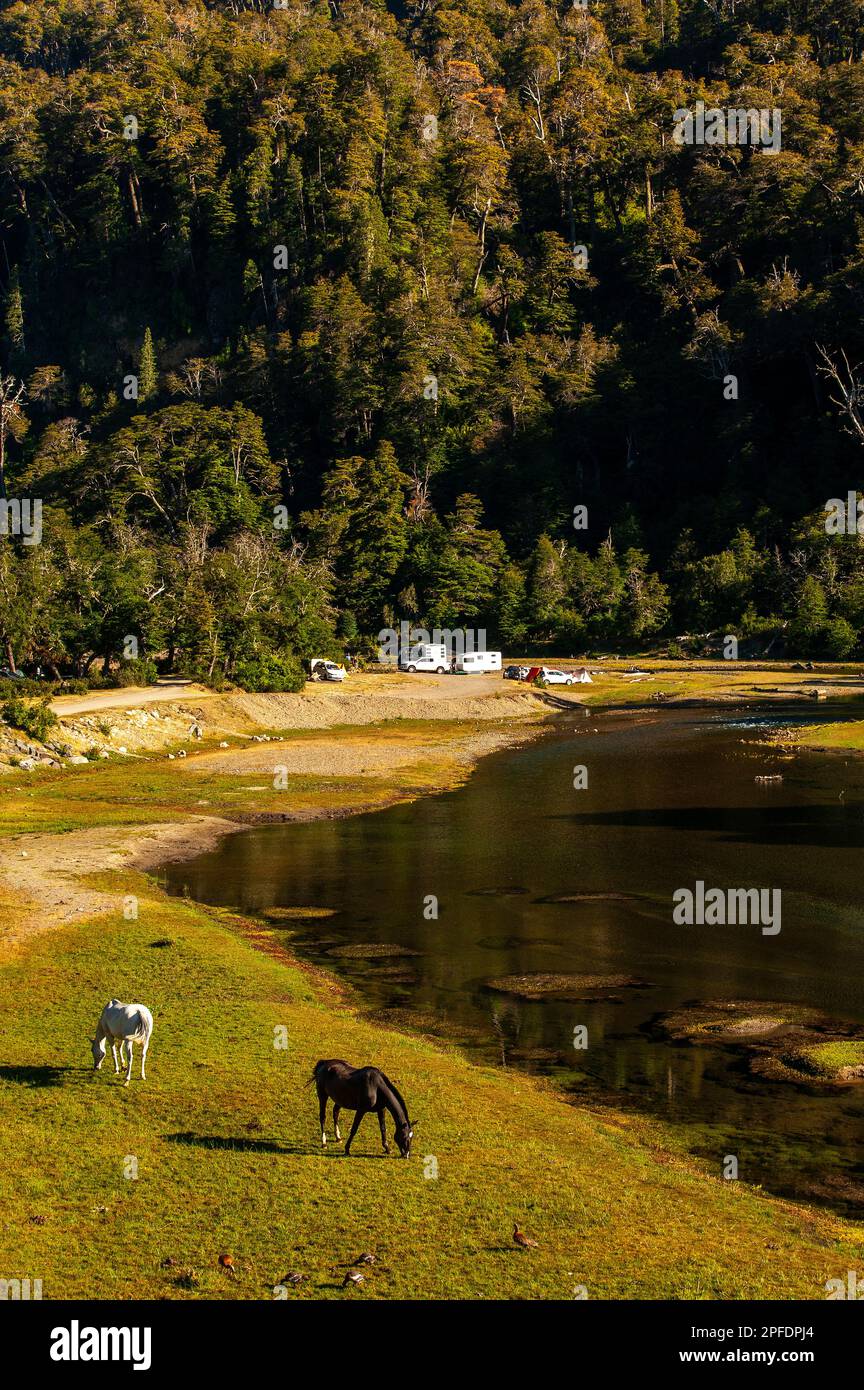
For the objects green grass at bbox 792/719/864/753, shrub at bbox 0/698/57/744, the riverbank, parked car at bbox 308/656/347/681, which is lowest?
the riverbank

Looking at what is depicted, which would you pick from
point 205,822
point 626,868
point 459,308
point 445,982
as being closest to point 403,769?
point 205,822

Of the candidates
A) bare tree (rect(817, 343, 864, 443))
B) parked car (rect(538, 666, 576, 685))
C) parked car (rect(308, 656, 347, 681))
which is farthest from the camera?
bare tree (rect(817, 343, 864, 443))

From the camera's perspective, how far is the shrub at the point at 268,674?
87.3 metres

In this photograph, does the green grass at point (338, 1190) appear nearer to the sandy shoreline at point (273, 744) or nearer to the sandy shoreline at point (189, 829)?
the sandy shoreline at point (189, 829)

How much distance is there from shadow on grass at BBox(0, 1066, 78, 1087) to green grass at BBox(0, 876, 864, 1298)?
0.05m

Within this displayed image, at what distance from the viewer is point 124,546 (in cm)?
10338

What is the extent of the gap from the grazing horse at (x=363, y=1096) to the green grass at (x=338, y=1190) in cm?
36

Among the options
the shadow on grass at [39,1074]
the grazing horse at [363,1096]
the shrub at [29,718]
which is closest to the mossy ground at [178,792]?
the shrub at [29,718]

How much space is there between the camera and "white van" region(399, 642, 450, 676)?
380 feet

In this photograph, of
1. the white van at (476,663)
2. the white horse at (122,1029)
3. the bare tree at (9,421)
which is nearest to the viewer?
the white horse at (122,1029)

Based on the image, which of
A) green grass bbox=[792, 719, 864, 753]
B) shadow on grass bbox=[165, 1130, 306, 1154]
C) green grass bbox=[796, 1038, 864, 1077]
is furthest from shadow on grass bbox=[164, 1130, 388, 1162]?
green grass bbox=[792, 719, 864, 753]

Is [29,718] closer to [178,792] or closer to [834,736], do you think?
[178,792]

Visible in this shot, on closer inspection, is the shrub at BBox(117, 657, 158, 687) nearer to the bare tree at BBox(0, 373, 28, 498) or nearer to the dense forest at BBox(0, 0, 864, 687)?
the dense forest at BBox(0, 0, 864, 687)

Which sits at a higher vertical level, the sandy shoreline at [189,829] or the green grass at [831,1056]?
the sandy shoreline at [189,829]
